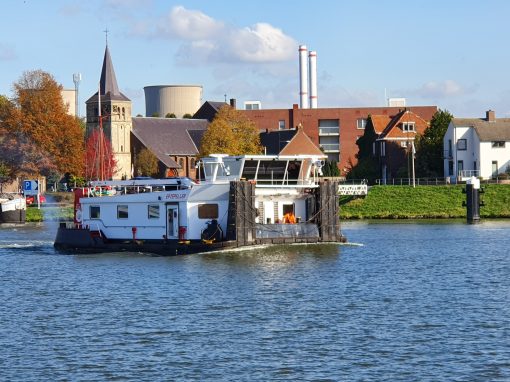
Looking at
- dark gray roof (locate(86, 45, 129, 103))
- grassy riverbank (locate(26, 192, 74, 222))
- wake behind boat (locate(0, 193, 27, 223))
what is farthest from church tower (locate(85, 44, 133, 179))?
wake behind boat (locate(0, 193, 27, 223))

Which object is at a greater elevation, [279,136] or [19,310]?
[279,136]

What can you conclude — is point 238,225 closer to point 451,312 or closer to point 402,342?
point 451,312

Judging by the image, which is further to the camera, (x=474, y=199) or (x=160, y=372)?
(x=474, y=199)

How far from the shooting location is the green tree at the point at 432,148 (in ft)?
389

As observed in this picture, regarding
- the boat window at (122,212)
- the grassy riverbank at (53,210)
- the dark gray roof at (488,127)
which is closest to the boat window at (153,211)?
the boat window at (122,212)

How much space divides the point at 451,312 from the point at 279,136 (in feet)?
356

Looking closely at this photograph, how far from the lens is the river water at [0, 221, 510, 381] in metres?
29.5

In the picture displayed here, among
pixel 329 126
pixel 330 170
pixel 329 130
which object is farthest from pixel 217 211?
pixel 329 126

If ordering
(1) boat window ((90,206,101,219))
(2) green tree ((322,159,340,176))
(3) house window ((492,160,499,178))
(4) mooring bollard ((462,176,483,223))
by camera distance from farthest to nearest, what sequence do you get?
(2) green tree ((322,159,340,176)), (3) house window ((492,160,499,178)), (4) mooring bollard ((462,176,483,223)), (1) boat window ((90,206,101,219))

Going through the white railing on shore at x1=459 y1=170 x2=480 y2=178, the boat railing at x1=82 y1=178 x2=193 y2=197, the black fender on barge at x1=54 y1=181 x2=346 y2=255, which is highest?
the white railing on shore at x1=459 y1=170 x2=480 y2=178

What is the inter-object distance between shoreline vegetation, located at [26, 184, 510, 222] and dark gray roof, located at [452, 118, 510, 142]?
48.9 feet

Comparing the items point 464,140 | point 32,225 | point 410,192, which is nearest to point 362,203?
point 410,192

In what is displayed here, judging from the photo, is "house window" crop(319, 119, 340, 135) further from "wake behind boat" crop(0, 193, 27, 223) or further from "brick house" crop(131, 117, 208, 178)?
"wake behind boat" crop(0, 193, 27, 223)

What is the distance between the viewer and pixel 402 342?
3241 centimetres
